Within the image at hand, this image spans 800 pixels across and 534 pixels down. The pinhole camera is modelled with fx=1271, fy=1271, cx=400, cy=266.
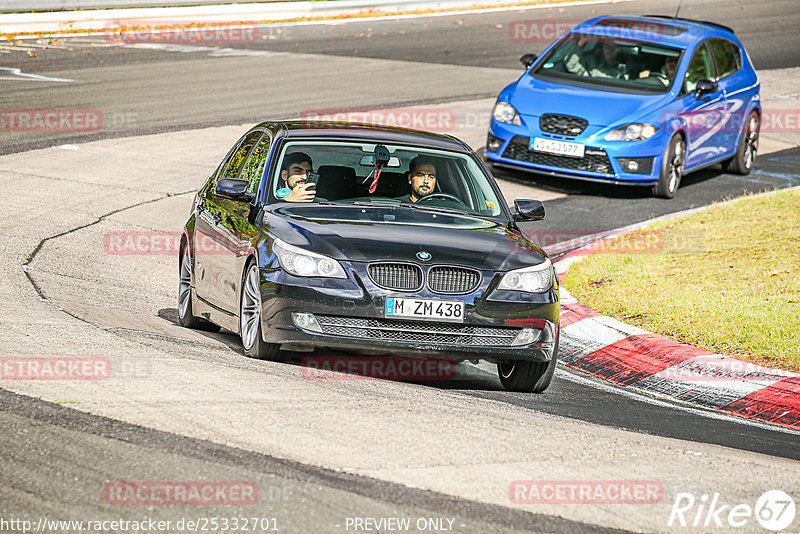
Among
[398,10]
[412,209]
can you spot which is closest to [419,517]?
[412,209]

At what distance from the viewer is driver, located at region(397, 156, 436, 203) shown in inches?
356

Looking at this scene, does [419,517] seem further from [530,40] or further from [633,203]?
[530,40]

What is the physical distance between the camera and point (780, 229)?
43.4ft

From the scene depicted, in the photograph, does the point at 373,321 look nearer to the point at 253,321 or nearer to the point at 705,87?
the point at 253,321

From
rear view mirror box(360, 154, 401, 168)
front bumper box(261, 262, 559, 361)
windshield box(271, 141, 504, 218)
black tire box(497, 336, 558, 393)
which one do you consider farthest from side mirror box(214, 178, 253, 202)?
black tire box(497, 336, 558, 393)

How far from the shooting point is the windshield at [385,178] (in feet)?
29.0

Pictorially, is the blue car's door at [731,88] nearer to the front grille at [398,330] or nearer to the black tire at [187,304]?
the black tire at [187,304]

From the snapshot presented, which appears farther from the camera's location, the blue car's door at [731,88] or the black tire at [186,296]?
the blue car's door at [731,88]

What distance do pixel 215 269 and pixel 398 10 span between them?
86.1 feet

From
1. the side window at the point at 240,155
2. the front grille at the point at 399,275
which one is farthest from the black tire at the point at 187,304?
the front grille at the point at 399,275

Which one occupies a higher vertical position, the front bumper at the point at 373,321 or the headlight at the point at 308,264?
the headlight at the point at 308,264

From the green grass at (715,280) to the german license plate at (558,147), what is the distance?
166 centimetres

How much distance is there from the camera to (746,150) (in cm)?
1773

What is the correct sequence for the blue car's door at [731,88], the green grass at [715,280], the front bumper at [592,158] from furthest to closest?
the blue car's door at [731,88], the front bumper at [592,158], the green grass at [715,280]
